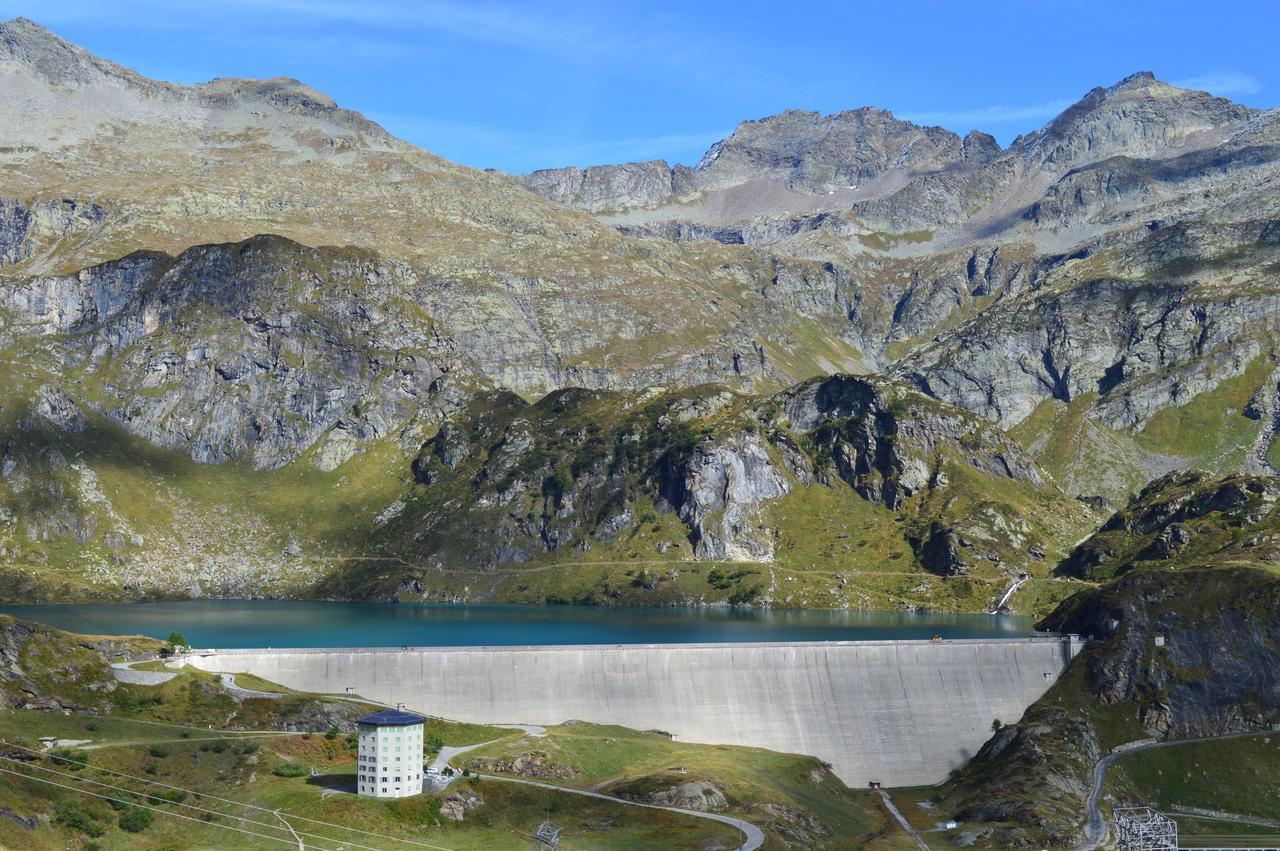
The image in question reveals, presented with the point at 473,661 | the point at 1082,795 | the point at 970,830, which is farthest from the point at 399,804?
the point at 1082,795

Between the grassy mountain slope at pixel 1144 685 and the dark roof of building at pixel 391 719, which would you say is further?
the grassy mountain slope at pixel 1144 685

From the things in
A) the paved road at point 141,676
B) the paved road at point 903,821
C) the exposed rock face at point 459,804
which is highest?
the paved road at point 141,676

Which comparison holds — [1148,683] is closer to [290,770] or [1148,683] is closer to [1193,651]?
[1193,651]

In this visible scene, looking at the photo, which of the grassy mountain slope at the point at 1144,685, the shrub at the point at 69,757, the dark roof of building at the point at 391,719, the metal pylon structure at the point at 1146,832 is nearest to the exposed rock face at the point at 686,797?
the dark roof of building at the point at 391,719

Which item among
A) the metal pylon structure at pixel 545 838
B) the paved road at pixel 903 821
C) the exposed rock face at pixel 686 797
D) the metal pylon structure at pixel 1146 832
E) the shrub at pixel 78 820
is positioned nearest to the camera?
the shrub at pixel 78 820

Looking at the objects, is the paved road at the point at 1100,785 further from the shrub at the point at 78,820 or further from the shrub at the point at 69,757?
the shrub at the point at 69,757

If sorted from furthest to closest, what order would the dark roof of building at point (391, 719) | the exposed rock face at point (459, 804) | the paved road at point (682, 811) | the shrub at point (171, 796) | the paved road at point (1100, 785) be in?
the paved road at point (1100, 785) → the paved road at point (682, 811) → the exposed rock face at point (459, 804) → the dark roof of building at point (391, 719) → the shrub at point (171, 796)

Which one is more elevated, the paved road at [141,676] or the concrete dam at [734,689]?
the paved road at [141,676]
